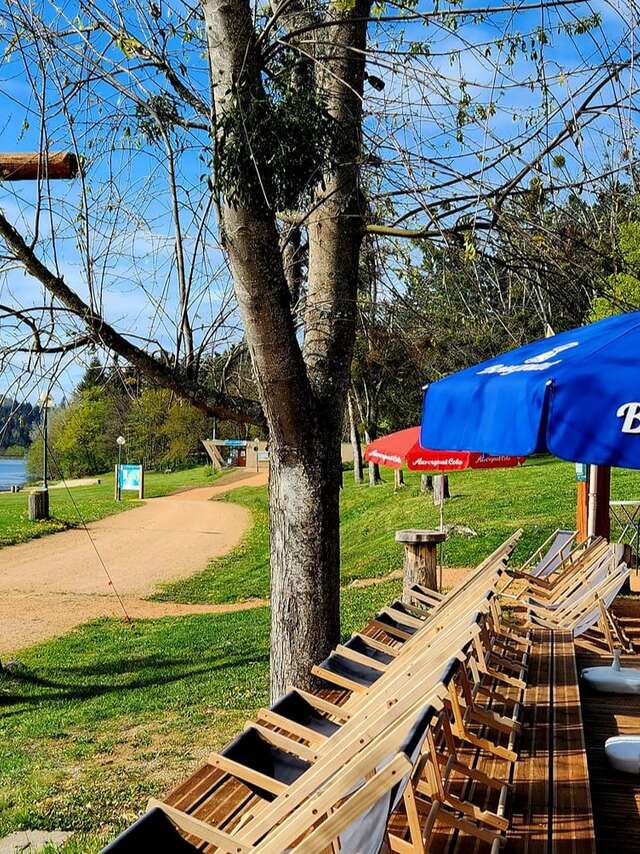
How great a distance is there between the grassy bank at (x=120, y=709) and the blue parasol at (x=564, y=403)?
12.2 feet

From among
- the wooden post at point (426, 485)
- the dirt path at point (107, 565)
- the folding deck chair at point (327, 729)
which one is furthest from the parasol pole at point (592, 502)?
the wooden post at point (426, 485)

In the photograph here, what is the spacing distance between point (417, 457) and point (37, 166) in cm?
643

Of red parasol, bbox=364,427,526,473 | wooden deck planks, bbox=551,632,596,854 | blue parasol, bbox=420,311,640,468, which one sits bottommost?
wooden deck planks, bbox=551,632,596,854

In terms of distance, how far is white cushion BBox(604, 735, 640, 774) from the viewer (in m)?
4.20

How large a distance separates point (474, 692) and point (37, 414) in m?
3.30

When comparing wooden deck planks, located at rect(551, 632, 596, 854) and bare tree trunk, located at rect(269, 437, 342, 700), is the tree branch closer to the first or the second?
bare tree trunk, located at rect(269, 437, 342, 700)

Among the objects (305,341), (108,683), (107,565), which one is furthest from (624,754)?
(107,565)

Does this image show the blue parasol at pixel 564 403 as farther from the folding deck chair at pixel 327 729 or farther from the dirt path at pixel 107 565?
the dirt path at pixel 107 565

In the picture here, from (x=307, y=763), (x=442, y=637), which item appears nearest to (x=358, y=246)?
(x=442, y=637)

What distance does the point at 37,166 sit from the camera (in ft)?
17.7

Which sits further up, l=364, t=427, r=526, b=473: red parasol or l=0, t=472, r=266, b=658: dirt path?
l=364, t=427, r=526, b=473: red parasol

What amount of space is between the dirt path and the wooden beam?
365 inches

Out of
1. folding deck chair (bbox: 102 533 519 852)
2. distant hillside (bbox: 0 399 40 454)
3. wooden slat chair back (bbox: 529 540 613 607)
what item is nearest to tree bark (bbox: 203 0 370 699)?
folding deck chair (bbox: 102 533 519 852)

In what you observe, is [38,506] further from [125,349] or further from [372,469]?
[125,349]
